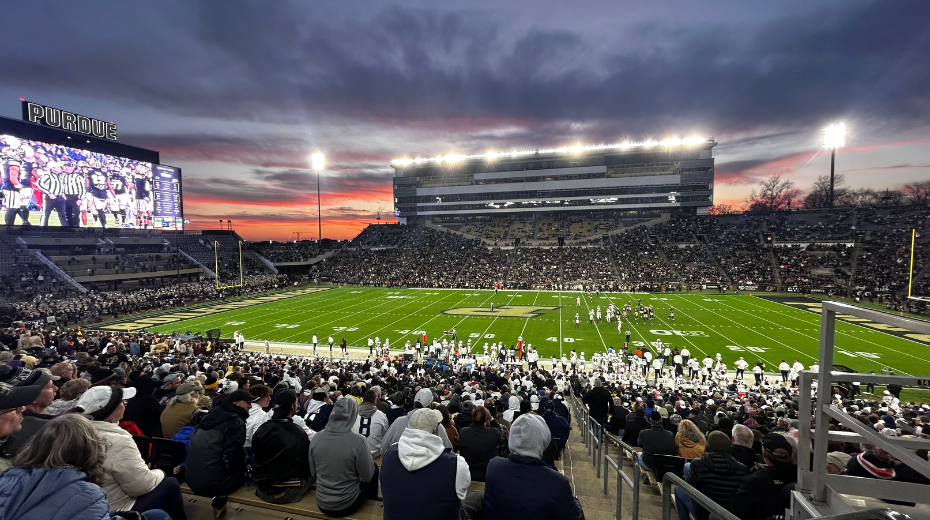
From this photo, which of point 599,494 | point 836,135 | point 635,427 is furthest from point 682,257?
point 599,494

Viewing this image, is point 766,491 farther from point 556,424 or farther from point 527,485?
point 556,424

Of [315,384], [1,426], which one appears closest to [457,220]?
[315,384]

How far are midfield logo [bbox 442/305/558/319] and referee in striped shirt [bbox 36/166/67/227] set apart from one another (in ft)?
132

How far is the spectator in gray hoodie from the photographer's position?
4.01 m

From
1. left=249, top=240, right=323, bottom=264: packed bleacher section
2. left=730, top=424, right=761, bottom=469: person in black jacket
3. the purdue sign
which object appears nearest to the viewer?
left=730, top=424, right=761, bottom=469: person in black jacket

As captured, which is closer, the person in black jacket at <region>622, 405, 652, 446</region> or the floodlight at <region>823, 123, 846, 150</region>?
the person in black jacket at <region>622, 405, 652, 446</region>

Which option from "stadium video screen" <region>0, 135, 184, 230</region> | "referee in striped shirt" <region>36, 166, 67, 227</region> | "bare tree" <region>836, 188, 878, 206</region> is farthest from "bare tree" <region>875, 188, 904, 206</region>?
"referee in striped shirt" <region>36, 166, 67, 227</region>

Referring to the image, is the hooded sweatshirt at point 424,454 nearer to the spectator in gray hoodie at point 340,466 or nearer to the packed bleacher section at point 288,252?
Result: the spectator in gray hoodie at point 340,466

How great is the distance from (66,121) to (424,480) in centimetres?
6507

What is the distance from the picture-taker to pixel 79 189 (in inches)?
1726

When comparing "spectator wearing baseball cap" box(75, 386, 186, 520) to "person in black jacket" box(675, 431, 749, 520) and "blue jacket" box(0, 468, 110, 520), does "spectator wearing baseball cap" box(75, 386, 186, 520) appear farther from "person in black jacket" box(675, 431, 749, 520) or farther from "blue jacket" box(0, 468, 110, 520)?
"person in black jacket" box(675, 431, 749, 520)

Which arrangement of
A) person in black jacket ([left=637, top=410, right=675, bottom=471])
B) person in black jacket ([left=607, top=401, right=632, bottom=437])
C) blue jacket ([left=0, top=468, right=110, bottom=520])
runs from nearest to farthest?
blue jacket ([left=0, top=468, right=110, bottom=520]), person in black jacket ([left=637, top=410, right=675, bottom=471]), person in black jacket ([left=607, top=401, right=632, bottom=437])

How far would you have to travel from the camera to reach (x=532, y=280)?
5662cm

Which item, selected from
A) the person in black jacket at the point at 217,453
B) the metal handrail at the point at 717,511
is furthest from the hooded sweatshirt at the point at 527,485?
the person in black jacket at the point at 217,453
